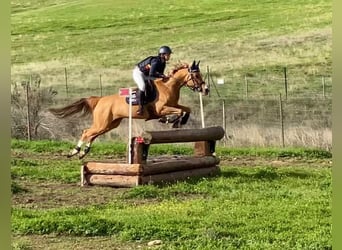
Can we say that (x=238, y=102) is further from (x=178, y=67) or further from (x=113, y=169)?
(x=113, y=169)

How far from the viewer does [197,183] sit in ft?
23.5

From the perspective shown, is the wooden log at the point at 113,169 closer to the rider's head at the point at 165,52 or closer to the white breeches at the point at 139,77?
the white breeches at the point at 139,77

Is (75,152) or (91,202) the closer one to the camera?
(91,202)

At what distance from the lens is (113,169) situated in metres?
7.18

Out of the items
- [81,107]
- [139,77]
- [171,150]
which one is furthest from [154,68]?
[171,150]

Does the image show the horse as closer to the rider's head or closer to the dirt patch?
the rider's head

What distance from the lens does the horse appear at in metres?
7.59

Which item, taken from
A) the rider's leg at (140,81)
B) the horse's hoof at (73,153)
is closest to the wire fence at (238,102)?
the horse's hoof at (73,153)

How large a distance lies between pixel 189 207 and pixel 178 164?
1.61m

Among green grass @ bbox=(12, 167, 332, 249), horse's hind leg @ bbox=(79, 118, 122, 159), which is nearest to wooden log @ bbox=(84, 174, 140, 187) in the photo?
green grass @ bbox=(12, 167, 332, 249)

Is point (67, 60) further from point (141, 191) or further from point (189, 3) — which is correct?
point (141, 191)

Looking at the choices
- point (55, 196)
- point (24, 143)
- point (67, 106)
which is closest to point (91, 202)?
point (55, 196)

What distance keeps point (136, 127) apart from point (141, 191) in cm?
193

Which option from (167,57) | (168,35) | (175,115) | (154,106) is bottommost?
(175,115)
